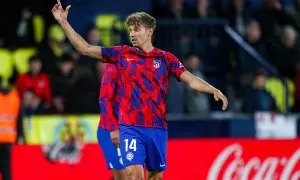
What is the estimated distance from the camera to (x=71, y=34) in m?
8.79

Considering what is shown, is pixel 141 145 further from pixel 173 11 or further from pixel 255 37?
pixel 255 37

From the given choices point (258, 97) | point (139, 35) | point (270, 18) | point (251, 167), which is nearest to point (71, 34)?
point (139, 35)

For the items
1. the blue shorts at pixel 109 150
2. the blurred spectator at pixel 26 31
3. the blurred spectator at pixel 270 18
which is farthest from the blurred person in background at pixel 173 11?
the blue shorts at pixel 109 150

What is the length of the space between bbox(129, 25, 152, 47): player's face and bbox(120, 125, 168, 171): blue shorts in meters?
0.76

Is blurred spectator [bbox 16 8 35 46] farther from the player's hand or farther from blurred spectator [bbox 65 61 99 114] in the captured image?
the player's hand

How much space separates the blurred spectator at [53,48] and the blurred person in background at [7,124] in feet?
12.5

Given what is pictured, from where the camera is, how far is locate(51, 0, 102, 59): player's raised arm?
340 inches

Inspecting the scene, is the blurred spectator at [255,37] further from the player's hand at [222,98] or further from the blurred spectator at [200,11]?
the player's hand at [222,98]

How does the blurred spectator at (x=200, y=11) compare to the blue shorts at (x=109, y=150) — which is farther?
the blurred spectator at (x=200, y=11)

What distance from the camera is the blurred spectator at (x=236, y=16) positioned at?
56.9 ft

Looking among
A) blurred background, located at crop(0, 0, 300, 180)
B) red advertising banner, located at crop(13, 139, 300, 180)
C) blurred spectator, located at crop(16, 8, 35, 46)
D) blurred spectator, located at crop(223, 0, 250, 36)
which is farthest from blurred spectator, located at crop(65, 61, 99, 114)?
blurred spectator, located at crop(223, 0, 250, 36)

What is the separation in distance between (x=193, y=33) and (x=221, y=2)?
1.76 meters

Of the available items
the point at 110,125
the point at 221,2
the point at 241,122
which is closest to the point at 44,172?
the point at 110,125

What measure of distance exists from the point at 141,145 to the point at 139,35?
989 millimetres
